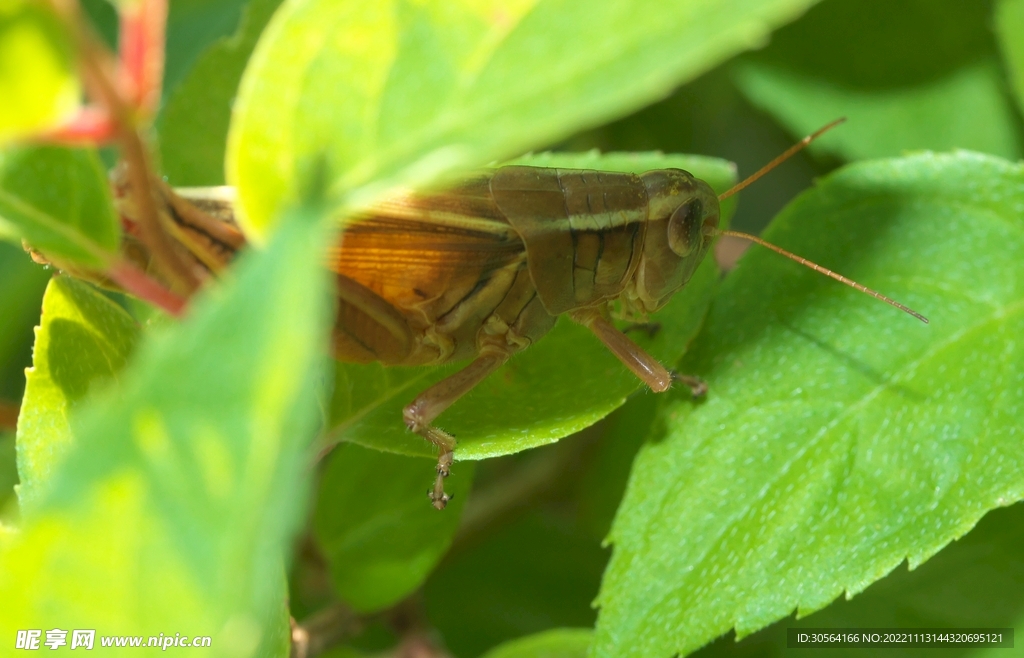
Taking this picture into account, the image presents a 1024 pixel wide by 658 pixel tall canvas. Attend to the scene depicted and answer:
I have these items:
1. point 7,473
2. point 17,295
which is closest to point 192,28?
point 17,295

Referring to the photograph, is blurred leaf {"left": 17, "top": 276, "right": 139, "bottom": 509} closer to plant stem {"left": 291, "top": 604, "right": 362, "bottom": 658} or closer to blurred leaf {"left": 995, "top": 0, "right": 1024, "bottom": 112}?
plant stem {"left": 291, "top": 604, "right": 362, "bottom": 658}

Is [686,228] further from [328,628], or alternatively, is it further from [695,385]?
[328,628]

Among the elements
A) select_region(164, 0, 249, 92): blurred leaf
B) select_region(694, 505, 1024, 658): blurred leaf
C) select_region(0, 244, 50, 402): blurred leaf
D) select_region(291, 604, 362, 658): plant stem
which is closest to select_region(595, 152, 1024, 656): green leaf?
select_region(694, 505, 1024, 658): blurred leaf

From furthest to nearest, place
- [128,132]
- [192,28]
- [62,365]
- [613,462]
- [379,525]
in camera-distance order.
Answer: [192,28] → [613,462] → [379,525] → [62,365] → [128,132]

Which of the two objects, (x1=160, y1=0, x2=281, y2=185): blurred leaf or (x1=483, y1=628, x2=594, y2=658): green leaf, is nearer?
(x1=483, y1=628, x2=594, y2=658): green leaf

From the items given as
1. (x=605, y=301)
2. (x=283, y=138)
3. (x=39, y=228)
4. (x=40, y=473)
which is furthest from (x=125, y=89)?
(x=605, y=301)

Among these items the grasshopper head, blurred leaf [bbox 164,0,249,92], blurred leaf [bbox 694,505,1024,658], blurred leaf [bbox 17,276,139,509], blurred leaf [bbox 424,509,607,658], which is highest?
blurred leaf [bbox 164,0,249,92]

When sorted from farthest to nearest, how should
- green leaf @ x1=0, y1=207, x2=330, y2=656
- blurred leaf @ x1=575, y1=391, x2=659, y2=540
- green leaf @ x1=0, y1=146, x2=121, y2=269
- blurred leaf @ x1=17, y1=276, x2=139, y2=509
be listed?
blurred leaf @ x1=575, y1=391, x2=659, y2=540 < blurred leaf @ x1=17, y1=276, x2=139, y2=509 < green leaf @ x1=0, y1=146, x2=121, y2=269 < green leaf @ x1=0, y1=207, x2=330, y2=656
